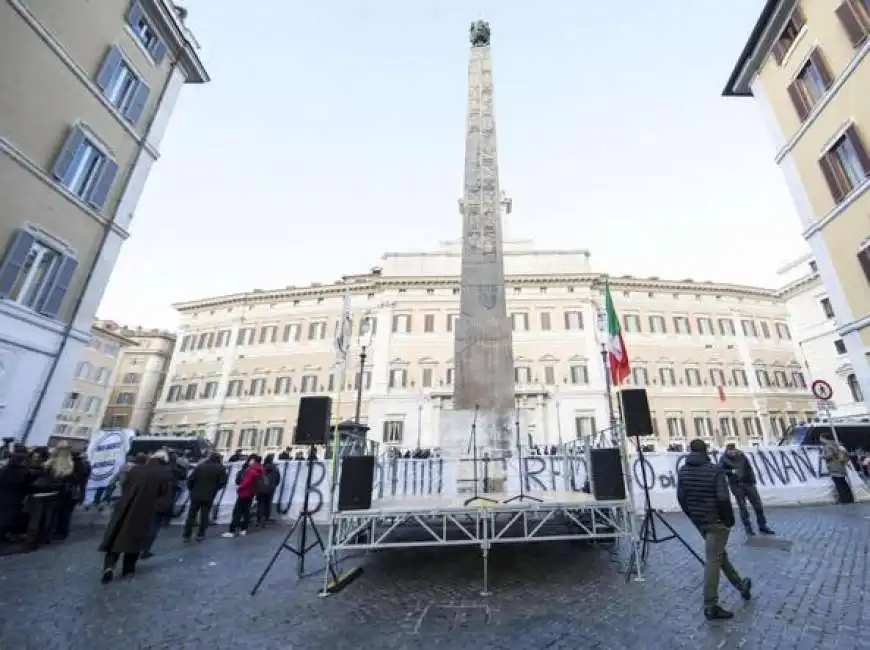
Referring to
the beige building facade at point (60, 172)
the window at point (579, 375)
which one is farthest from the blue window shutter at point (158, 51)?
the window at point (579, 375)

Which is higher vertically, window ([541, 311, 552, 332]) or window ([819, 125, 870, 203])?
window ([541, 311, 552, 332])

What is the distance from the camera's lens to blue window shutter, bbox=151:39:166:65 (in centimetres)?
1279

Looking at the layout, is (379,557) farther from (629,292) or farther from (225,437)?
(629,292)

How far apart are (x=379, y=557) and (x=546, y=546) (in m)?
2.43

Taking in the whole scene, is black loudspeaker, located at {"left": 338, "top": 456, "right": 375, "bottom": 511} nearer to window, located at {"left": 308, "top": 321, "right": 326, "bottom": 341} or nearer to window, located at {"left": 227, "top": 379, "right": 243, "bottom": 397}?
window, located at {"left": 308, "top": 321, "right": 326, "bottom": 341}

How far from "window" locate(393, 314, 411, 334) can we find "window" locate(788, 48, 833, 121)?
885 inches

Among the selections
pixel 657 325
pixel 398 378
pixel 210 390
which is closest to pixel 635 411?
pixel 398 378

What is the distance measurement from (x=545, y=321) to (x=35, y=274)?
25946mm

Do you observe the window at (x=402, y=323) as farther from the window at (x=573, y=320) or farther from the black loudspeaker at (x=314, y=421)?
the black loudspeaker at (x=314, y=421)

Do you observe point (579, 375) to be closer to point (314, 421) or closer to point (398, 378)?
point (398, 378)

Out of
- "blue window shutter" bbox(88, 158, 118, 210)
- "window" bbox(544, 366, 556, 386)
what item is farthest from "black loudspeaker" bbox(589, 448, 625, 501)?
"window" bbox(544, 366, 556, 386)

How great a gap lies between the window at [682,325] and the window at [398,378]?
2017cm

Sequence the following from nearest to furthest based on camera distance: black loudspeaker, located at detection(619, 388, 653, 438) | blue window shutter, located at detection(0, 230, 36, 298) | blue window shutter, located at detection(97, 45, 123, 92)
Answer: black loudspeaker, located at detection(619, 388, 653, 438) → blue window shutter, located at detection(0, 230, 36, 298) → blue window shutter, located at detection(97, 45, 123, 92)

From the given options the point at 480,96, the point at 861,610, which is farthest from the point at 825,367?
the point at 861,610
